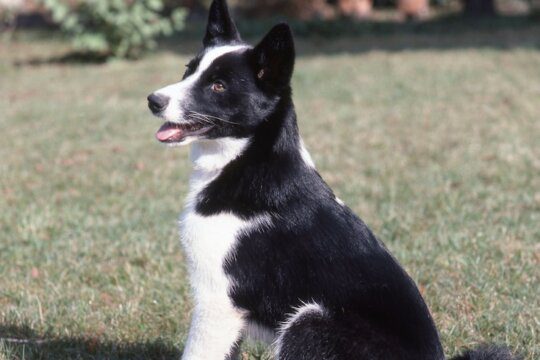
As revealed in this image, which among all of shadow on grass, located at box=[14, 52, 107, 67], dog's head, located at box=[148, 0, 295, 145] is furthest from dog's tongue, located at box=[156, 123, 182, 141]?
shadow on grass, located at box=[14, 52, 107, 67]

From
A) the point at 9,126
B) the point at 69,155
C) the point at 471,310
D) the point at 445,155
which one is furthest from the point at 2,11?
the point at 471,310

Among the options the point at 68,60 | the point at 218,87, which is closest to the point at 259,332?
the point at 218,87

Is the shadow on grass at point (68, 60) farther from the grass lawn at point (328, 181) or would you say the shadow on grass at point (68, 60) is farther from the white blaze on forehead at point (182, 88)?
the white blaze on forehead at point (182, 88)

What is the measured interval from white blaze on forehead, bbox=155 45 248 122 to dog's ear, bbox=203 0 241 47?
0.51 ft

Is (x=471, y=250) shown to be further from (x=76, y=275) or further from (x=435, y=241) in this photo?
(x=76, y=275)

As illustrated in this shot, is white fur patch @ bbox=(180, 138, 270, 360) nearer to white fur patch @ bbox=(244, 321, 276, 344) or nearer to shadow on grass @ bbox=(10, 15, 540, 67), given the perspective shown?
white fur patch @ bbox=(244, 321, 276, 344)

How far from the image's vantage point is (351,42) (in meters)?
19.3

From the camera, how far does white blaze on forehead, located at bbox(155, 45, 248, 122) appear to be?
3.16 m

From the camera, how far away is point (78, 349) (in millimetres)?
4027

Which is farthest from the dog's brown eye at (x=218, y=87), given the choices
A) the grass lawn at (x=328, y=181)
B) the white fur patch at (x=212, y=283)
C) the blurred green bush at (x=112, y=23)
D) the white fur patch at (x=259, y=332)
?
the blurred green bush at (x=112, y=23)

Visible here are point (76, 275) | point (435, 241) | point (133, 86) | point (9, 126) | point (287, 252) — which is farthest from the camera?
point (133, 86)

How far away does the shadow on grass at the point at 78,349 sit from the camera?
12.9 ft

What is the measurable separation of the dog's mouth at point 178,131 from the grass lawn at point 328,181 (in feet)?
4.04

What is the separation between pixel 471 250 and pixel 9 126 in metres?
6.75
